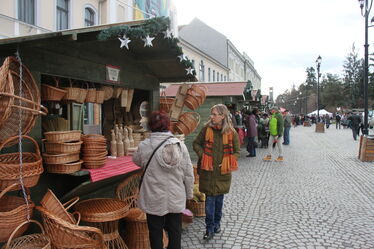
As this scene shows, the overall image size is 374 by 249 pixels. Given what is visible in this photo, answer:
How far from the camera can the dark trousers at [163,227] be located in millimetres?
3035

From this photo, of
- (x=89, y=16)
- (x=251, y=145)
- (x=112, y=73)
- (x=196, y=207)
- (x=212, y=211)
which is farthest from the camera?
(x=89, y=16)

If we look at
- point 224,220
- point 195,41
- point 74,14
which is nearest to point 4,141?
point 224,220

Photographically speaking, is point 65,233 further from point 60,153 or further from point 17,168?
point 60,153

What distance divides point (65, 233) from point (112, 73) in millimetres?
2407

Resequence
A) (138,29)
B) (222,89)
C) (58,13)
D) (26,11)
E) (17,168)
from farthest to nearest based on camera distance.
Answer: (58,13), (26,11), (222,89), (138,29), (17,168)

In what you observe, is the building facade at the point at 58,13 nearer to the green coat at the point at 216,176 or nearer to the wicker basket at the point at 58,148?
the green coat at the point at 216,176

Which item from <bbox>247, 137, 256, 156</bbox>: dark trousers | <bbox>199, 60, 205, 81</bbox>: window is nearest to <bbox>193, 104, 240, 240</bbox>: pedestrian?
<bbox>247, 137, 256, 156</bbox>: dark trousers

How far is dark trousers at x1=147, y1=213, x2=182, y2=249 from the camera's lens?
3035 millimetres

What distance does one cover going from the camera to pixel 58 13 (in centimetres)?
1550

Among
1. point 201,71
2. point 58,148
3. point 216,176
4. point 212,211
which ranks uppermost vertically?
point 201,71

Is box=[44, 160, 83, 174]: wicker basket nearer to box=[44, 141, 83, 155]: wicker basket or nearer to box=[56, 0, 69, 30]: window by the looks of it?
box=[44, 141, 83, 155]: wicker basket

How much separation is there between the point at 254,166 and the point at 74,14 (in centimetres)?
1195

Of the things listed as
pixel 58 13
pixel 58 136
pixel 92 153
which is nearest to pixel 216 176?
pixel 92 153

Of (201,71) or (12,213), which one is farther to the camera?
(201,71)
